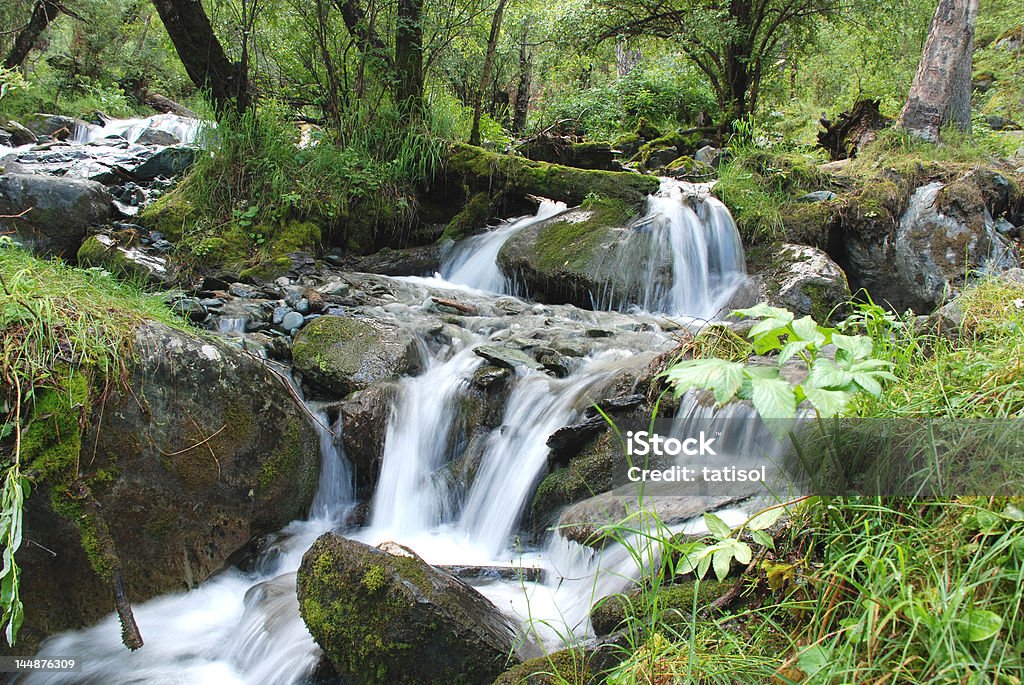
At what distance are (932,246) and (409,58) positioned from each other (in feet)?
19.7

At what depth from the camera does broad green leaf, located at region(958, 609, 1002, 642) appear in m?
1.34

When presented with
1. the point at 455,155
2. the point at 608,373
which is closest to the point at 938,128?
the point at 455,155

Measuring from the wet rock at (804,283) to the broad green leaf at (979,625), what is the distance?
4886 millimetres

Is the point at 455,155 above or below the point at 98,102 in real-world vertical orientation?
below

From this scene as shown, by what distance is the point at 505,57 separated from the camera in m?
11.0

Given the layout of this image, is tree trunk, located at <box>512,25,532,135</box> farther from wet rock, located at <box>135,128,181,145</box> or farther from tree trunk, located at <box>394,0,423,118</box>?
wet rock, located at <box>135,128,181,145</box>

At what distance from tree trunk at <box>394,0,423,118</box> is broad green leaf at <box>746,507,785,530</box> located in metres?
7.01

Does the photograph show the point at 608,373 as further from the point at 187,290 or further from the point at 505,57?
the point at 505,57

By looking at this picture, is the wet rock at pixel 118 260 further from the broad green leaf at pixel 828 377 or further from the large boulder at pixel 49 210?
the broad green leaf at pixel 828 377

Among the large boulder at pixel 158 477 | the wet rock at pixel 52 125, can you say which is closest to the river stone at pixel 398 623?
the large boulder at pixel 158 477

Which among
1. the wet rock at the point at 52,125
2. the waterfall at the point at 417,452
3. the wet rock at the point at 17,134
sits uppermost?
the wet rock at the point at 52,125

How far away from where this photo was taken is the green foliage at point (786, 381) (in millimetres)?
1464

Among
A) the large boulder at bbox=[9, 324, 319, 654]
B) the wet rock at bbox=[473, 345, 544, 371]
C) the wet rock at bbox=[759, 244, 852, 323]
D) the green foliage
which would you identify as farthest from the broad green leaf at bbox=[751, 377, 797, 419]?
the wet rock at bbox=[759, 244, 852, 323]

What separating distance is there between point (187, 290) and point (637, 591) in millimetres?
4934
